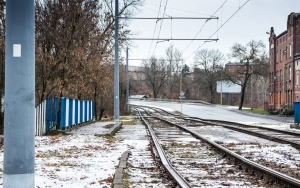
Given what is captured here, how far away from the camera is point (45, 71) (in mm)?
23672

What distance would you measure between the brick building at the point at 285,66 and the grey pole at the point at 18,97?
54415 millimetres

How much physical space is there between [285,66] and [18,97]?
6526cm

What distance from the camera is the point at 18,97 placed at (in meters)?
5.22

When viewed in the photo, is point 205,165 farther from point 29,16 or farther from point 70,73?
point 70,73

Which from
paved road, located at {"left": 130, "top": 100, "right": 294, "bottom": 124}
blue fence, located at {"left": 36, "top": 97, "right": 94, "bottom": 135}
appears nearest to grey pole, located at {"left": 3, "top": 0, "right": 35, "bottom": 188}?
blue fence, located at {"left": 36, "top": 97, "right": 94, "bottom": 135}

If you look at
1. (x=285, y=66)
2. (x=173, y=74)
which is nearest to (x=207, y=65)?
(x=173, y=74)

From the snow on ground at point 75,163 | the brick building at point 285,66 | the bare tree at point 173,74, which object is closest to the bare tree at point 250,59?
the brick building at point 285,66

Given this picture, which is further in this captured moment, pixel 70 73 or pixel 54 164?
pixel 70 73

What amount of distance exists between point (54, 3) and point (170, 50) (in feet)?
363

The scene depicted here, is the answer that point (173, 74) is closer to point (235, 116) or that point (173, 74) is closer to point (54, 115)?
point (235, 116)

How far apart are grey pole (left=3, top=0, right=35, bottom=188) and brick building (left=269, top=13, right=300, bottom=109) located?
54415 millimetres

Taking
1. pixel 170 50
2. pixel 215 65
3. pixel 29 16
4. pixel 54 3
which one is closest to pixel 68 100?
pixel 54 3

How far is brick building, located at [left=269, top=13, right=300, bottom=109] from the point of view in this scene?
61.8m

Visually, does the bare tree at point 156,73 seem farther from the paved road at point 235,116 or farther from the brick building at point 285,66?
the paved road at point 235,116
